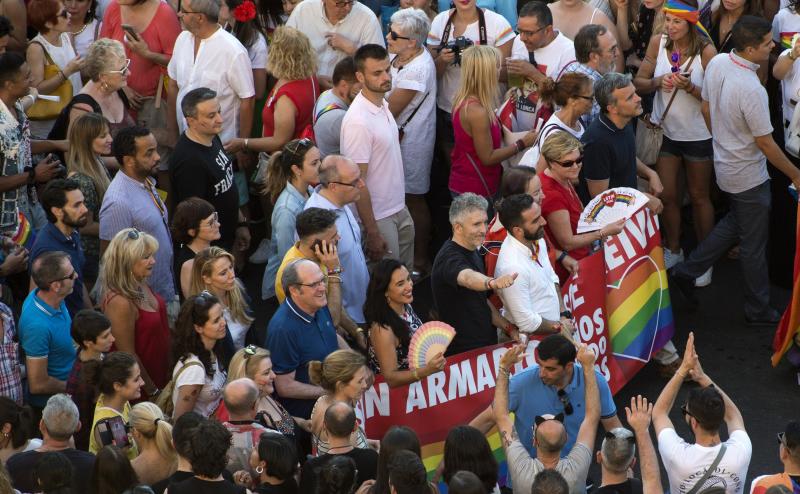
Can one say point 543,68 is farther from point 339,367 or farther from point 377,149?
point 339,367

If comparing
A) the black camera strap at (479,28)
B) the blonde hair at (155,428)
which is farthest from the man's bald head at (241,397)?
the black camera strap at (479,28)

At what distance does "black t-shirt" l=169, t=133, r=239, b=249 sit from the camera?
8.12 meters

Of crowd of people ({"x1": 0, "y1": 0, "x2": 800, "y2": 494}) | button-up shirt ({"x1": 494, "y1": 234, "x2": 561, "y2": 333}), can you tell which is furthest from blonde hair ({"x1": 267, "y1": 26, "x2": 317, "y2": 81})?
button-up shirt ({"x1": 494, "y1": 234, "x2": 561, "y2": 333})

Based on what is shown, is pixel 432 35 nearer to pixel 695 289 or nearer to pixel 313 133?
pixel 313 133

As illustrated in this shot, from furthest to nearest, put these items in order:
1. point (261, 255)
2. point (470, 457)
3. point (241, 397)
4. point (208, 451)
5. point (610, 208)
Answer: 1. point (261, 255)
2. point (610, 208)
3. point (241, 397)
4. point (470, 457)
5. point (208, 451)

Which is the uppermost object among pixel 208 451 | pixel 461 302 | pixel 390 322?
pixel 208 451

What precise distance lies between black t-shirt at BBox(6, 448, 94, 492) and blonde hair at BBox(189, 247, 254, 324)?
1.50 meters

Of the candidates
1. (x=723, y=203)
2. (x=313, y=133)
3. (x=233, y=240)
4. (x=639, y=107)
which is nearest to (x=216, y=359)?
(x=233, y=240)

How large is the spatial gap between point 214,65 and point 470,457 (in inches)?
178

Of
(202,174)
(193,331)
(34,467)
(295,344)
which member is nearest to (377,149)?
(202,174)

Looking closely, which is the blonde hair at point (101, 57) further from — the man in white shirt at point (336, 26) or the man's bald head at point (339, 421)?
the man's bald head at point (339, 421)

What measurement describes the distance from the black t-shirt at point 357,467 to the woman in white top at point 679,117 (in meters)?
4.25

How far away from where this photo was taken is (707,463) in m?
5.67

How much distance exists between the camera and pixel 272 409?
21.0ft
